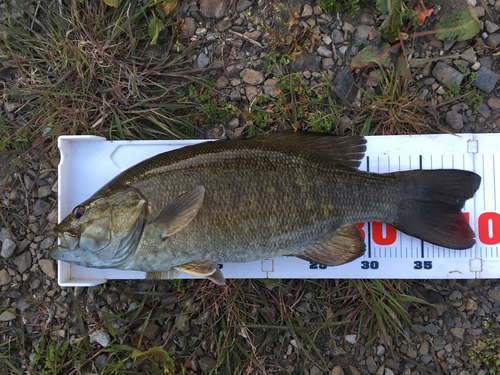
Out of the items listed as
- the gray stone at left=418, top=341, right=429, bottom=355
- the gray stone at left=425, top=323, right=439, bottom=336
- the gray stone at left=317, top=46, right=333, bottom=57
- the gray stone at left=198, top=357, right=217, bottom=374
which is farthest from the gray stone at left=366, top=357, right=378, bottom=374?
the gray stone at left=317, top=46, right=333, bottom=57

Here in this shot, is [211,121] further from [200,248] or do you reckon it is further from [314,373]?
[314,373]

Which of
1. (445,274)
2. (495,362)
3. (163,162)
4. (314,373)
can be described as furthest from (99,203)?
(495,362)

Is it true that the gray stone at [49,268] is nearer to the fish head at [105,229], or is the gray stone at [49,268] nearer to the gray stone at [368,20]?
the fish head at [105,229]

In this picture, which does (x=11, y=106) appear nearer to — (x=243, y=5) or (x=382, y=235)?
(x=243, y=5)

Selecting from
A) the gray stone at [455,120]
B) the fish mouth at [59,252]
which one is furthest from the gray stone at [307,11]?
the fish mouth at [59,252]

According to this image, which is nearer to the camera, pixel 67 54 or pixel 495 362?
pixel 495 362

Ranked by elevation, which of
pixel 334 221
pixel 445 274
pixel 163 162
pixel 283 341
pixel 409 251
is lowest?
pixel 283 341

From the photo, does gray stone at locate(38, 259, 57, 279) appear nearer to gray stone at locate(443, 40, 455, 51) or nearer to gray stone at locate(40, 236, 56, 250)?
gray stone at locate(40, 236, 56, 250)
